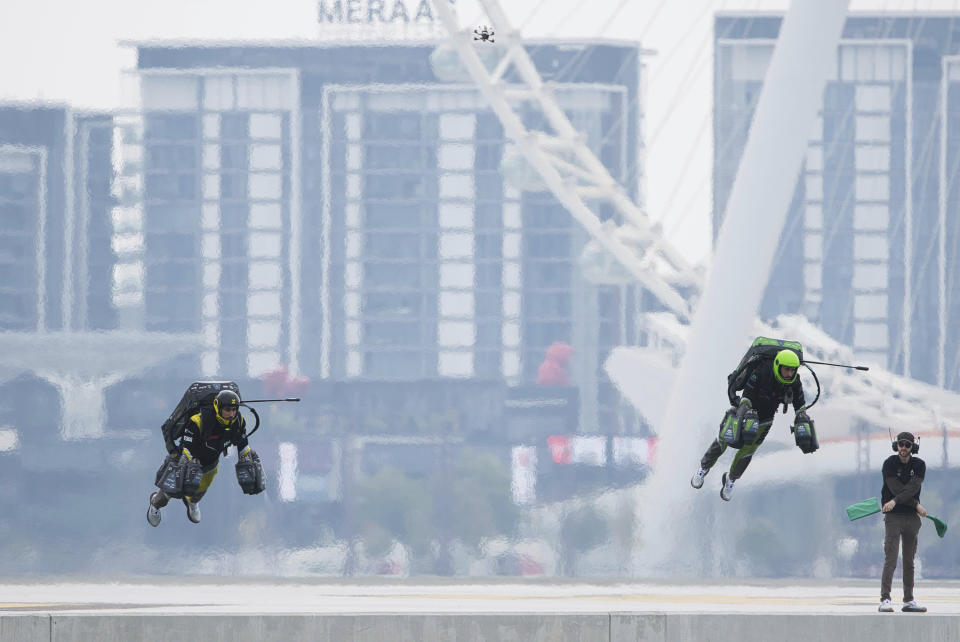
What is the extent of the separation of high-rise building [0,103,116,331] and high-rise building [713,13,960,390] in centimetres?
6154

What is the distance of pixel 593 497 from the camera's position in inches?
5891

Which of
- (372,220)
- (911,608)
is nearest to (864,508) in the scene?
(911,608)

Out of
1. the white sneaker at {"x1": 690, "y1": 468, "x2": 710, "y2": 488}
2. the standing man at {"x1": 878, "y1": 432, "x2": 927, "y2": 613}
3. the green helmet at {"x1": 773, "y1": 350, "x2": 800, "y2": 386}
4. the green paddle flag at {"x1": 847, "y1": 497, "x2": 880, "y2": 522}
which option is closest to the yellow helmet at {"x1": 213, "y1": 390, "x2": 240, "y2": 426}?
the white sneaker at {"x1": 690, "y1": 468, "x2": 710, "y2": 488}

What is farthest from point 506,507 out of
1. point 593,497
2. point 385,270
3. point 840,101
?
point 840,101

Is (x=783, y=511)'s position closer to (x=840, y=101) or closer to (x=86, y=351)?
(x=840, y=101)

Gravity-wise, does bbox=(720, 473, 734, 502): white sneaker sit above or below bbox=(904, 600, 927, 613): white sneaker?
above

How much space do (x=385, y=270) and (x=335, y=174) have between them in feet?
36.3

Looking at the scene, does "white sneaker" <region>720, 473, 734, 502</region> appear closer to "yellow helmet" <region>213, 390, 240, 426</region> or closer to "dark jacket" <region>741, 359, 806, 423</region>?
"dark jacket" <region>741, 359, 806, 423</region>

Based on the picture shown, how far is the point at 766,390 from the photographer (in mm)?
18500

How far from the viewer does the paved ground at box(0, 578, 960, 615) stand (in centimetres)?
2641
